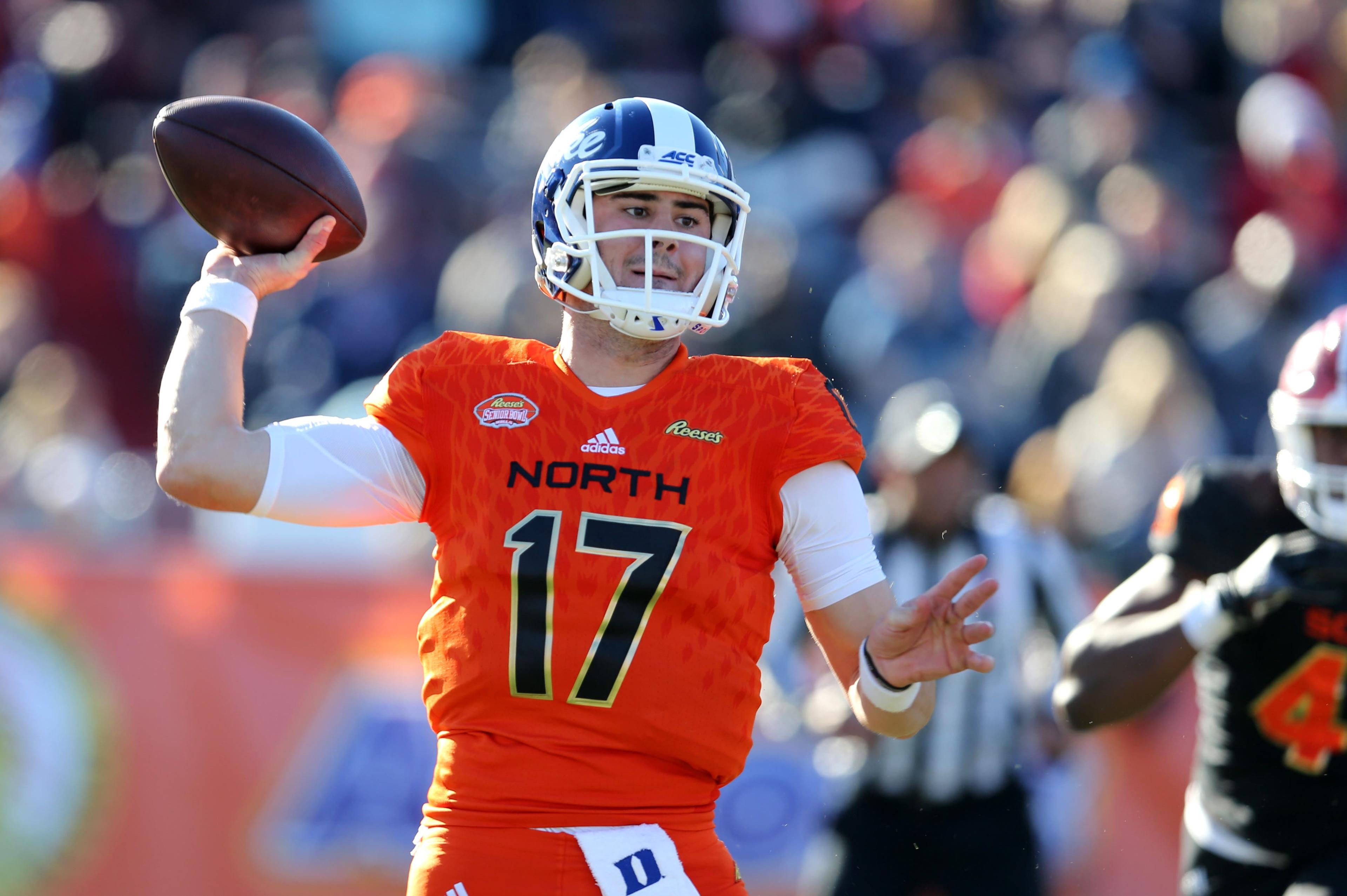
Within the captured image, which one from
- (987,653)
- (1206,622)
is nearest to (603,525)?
(1206,622)

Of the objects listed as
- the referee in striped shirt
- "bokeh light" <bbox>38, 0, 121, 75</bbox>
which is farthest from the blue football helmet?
"bokeh light" <bbox>38, 0, 121, 75</bbox>

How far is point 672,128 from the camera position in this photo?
9.11 ft

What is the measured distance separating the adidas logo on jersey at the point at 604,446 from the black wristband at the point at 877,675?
0.51 metres

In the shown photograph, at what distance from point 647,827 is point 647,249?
96 cm

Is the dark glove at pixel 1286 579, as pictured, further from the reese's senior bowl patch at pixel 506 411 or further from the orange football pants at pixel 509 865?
the reese's senior bowl patch at pixel 506 411

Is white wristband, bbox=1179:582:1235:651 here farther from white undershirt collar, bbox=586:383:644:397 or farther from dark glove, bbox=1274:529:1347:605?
white undershirt collar, bbox=586:383:644:397

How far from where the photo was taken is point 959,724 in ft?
16.7

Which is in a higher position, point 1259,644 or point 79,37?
point 79,37

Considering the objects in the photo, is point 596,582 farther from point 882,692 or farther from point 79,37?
point 79,37

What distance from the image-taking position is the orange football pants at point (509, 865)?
243 centimetres

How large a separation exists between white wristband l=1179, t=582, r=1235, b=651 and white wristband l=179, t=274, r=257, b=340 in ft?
7.03

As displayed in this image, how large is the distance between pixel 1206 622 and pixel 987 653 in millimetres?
1963

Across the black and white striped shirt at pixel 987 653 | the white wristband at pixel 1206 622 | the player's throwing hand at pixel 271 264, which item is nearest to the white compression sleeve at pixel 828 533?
the player's throwing hand at pixel 271 264

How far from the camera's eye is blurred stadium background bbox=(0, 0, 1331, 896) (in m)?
5.75
